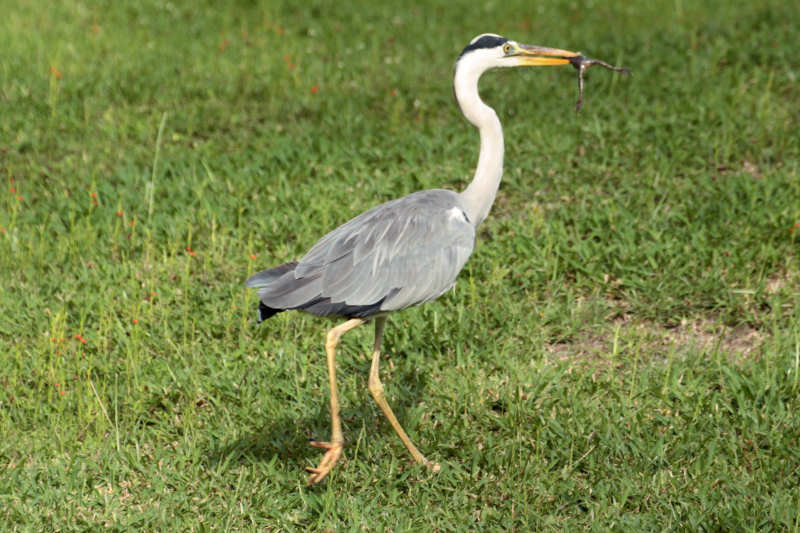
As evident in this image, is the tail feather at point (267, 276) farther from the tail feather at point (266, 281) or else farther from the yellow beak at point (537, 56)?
the yellow beak at point (537, 56)

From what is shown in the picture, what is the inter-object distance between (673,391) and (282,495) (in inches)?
82.3

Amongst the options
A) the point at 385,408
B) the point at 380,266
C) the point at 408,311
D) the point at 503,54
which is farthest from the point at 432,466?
the point at 503,54

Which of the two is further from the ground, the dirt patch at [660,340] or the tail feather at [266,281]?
the tail feather at [266,281]

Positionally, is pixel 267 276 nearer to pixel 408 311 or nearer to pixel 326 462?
pixel 326 462

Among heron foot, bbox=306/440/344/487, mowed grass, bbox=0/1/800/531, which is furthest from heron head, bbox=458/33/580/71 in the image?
heron foot, bbox=306/440/344/487

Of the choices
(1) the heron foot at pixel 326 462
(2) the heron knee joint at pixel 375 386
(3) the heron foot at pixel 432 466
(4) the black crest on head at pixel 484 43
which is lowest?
(3) the heron foot at pixel 432 466

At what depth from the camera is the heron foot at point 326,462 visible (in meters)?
4.16

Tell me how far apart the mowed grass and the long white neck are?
109cm

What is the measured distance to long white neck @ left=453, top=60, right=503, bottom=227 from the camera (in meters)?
4.46

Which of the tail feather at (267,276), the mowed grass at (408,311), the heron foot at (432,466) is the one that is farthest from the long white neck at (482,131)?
the heron foot at (432,466)

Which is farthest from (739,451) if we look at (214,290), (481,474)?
(214,290)

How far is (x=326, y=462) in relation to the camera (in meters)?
4.18

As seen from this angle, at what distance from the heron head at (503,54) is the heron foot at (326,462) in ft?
6.37

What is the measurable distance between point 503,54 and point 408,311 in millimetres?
1777
